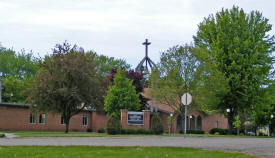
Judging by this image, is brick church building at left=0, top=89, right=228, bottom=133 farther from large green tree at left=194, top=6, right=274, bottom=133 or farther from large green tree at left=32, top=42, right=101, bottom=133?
large green tree at left=194, top=6, right=274, bottom=133

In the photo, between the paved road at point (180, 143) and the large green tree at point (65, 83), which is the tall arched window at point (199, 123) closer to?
the large green tree at point (65, 83)

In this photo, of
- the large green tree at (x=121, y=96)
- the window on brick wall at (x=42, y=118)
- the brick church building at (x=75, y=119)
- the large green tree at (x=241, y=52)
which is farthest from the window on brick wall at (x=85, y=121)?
the large green tree at (x=241, y=52)

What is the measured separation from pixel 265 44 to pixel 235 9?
4.68 meters

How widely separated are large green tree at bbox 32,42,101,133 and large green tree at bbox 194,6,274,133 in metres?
12.8

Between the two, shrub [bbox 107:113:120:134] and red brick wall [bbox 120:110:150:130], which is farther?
red brick wall [bbox 120:110:150:130]

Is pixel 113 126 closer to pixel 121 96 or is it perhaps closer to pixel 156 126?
pixel 156 126

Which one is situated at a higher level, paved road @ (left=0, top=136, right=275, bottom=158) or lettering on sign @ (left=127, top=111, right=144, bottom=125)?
lettering on sign @ (left=127, top=111, right=144, bottom=125)

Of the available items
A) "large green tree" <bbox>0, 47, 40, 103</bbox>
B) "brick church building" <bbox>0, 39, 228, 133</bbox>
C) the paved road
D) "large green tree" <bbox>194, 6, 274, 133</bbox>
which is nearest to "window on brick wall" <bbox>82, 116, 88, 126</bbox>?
"brick church building" <bbox>0, 39, 228, 133</bbox>

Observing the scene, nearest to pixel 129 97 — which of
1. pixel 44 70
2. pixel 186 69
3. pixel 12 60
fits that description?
pixel 186 69

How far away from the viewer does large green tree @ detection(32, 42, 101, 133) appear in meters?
35.1

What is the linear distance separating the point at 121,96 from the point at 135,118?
636 centimetres

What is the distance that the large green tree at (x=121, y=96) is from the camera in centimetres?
4412

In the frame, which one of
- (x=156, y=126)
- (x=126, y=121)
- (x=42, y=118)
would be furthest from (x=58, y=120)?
(x=156, y=126)

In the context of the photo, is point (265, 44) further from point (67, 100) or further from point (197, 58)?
point (67, 100)
